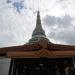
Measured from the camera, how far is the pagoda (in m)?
5.59

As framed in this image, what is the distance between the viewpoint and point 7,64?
Answer: 6645 mm

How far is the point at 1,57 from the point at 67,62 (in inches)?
82.9

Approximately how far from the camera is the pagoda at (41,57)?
5590 mm

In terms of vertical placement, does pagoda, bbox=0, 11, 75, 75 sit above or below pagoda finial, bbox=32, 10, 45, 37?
below

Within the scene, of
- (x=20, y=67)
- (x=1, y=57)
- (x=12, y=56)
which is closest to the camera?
(x=12, y=56)

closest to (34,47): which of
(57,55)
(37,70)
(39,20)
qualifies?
(57,55)

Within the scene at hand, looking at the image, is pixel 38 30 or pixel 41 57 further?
pixel 38 30

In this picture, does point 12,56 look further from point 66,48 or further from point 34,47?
point 66,48

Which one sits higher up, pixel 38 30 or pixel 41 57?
pixel 38 30

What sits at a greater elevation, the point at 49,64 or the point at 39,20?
the point at 39,20

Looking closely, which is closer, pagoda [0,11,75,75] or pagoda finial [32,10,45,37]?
pagoda [0,11,75,75]

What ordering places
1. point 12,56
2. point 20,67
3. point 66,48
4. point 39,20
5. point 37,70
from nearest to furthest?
1. point 12,56
2. point 66,48
3. point 20,67
4. point 37,70
5. point 39,20

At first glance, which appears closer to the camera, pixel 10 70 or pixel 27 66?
pixel 10 70

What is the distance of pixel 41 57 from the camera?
5723 mm
